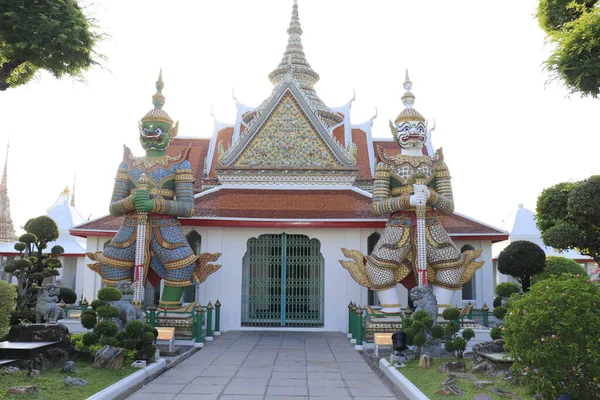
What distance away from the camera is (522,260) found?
37.2 ft

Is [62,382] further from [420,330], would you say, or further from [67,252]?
[67,252]

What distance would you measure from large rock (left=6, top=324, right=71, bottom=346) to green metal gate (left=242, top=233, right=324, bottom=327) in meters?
5.34

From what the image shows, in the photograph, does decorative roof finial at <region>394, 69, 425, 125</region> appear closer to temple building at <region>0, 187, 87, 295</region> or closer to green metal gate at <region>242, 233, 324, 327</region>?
green metal gate at <region>242, 233, 324, 327</region>

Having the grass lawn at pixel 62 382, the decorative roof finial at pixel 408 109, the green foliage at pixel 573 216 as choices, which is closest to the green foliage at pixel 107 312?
the grass lawn at pixel 62 382

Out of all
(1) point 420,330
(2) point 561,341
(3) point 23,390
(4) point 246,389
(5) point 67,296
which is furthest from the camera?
(5) point 67,296

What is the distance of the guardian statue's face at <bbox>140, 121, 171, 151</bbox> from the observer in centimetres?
1073

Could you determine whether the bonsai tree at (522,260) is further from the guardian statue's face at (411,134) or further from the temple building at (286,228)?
the guardian statue's face at (411,134)

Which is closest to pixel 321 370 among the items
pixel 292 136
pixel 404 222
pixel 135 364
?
pixel 135 364

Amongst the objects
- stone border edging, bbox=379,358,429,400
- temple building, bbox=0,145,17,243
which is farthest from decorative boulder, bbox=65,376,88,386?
temple building, bbox=0,145,17,243

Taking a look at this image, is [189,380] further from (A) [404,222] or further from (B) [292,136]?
(B) [292,136]

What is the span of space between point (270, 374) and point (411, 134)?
5.48m

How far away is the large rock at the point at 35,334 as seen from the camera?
23.6ft

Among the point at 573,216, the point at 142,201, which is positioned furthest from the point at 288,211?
the point at 573,216

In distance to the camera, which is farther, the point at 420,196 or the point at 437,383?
the point at 420,196
